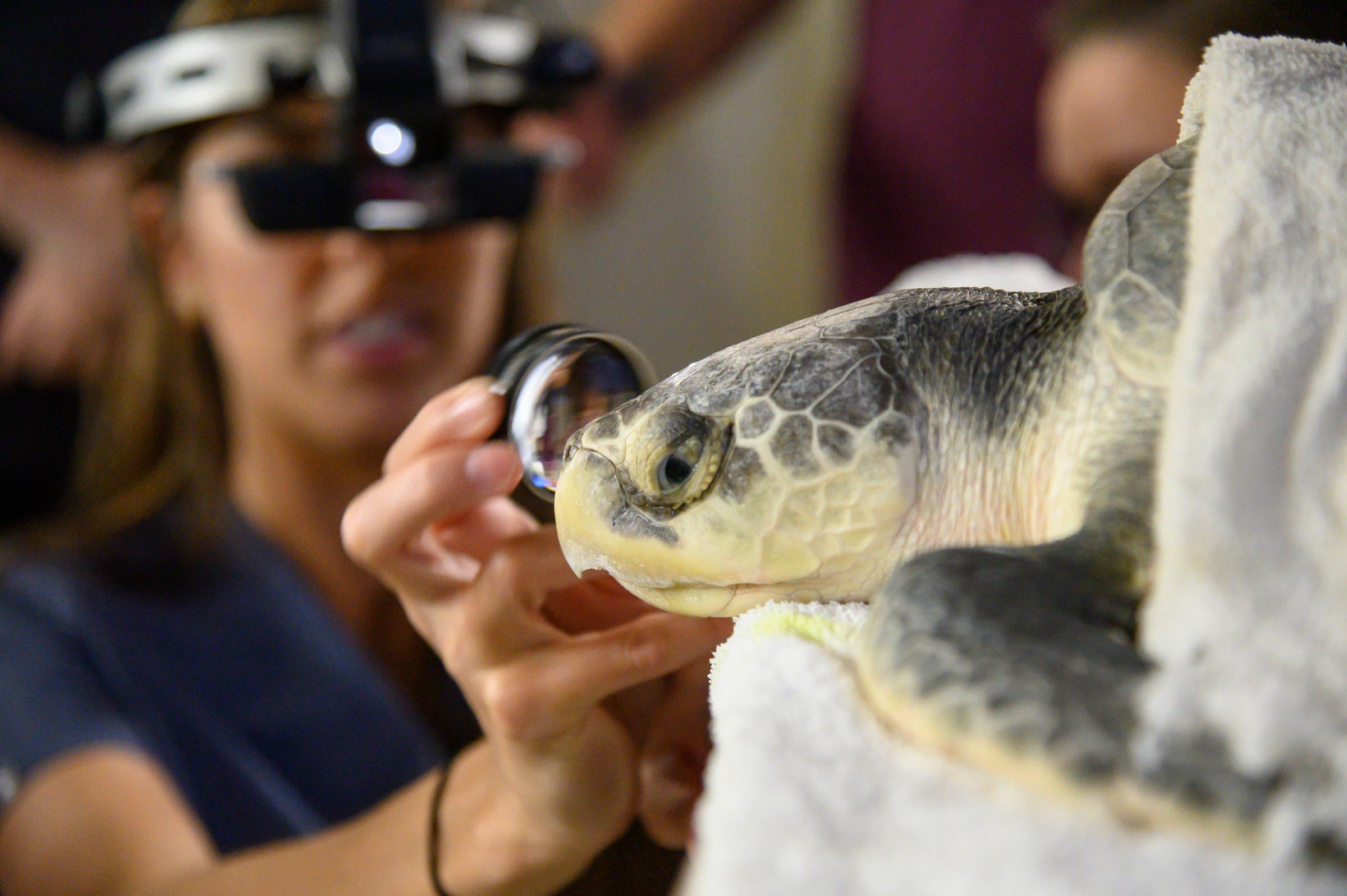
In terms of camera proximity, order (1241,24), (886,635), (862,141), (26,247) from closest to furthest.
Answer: (886,635) → (1241,24) → (26,247) → (862,141)

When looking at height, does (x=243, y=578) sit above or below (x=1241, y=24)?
below

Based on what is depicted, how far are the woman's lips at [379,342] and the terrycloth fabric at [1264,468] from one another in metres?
0.72

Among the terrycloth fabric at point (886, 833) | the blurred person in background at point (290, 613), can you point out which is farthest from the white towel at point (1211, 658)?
the blurred person in background at point (290, 613)

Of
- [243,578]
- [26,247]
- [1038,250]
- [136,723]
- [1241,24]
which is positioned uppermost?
[1241,24]

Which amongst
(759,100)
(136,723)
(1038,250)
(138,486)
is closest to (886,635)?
(1038,250)

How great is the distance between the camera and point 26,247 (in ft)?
4.50

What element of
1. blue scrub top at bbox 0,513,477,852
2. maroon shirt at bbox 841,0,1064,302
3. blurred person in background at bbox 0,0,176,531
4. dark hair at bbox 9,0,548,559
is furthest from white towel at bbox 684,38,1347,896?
blurred person in background at bbox 0,0,176,531

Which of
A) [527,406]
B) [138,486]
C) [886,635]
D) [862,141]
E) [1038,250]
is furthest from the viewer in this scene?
[862,141]

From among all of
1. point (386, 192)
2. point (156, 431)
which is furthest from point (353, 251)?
point (156, 431)

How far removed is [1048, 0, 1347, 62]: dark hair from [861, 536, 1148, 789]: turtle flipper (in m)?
0.27

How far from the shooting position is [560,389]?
16.7 inches

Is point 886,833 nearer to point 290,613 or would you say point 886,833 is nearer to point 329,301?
point 329,301

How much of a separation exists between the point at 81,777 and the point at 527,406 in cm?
74

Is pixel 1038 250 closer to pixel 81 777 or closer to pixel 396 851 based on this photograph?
pixel 396 851
